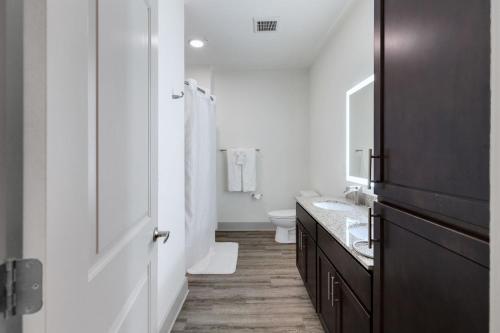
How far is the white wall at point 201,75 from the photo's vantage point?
3871mm

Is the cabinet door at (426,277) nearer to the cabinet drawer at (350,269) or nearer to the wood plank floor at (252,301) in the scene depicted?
the cabinet drawer at (350,269)

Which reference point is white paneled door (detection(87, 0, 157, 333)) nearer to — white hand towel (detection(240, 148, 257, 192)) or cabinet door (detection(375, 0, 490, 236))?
cabinet door (detection(375, 0, 490, 236))

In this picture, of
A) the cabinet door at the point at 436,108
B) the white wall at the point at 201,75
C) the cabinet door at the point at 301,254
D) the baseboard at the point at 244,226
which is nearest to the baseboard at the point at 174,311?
the cabinet door at the point at 301,254

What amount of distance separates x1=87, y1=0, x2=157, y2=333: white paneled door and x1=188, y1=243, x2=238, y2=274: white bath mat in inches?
66.9

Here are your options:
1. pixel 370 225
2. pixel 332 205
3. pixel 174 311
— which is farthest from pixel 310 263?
pixel 370 225

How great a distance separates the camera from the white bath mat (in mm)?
2701

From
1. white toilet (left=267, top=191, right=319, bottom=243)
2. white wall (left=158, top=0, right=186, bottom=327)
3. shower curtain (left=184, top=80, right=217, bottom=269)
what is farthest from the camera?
white toilet (left=267, top=191, right=319, bottom=243)

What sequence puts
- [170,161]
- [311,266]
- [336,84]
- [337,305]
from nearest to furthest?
[337,305]
[170,161]
[311,266]
[336,84]

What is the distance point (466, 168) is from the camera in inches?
22.1

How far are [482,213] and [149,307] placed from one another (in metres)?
1.07

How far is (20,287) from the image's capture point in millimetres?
406
